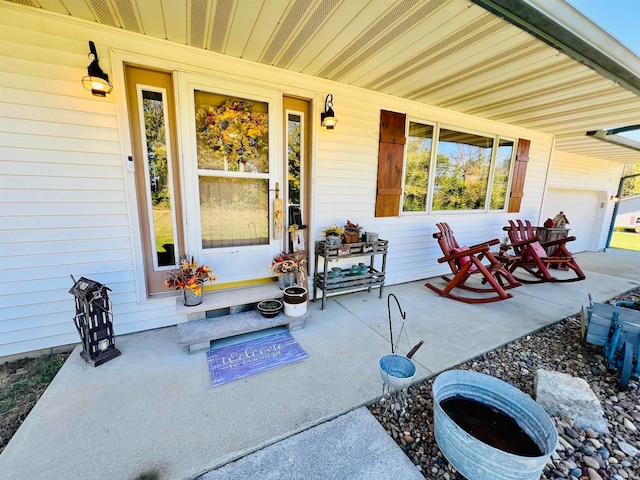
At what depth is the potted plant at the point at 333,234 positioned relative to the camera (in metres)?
3.29

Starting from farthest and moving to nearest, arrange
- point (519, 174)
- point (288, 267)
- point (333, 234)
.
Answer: point (519, 174) → point (333, 234) → point (288, 267)

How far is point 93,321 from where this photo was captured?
2143mm

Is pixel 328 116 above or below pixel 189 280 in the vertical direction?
above

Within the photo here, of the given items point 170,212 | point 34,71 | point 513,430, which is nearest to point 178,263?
point 170,212

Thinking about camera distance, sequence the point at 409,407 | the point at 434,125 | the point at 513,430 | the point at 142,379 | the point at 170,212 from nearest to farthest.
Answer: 1. the point at 513,430
2. the point at 409,407
3. the point at 142,379
4. the point at 170,212
5. the point at 434,125

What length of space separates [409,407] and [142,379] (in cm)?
201

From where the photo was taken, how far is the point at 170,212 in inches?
106

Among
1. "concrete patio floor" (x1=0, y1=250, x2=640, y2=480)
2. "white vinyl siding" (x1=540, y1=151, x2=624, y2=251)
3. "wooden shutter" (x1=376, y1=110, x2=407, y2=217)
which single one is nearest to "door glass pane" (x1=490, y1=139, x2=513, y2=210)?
"white vinyl siding" (x1=540, y1=151, x2=624, y2=251)

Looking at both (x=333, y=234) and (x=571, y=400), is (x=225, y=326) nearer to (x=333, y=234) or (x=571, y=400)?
(x=333, y=234)

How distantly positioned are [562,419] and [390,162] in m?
3.18

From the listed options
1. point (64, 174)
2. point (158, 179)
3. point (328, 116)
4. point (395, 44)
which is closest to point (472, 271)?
point (328, 116)

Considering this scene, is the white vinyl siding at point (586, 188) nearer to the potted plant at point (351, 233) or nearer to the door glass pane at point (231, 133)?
the potted plant at point (351, 233)

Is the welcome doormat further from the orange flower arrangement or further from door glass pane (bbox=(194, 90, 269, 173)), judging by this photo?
door glass pane (bbox=(194, 90, 269, 173))

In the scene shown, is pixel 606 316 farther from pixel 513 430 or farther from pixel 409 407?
pixel 409 407
